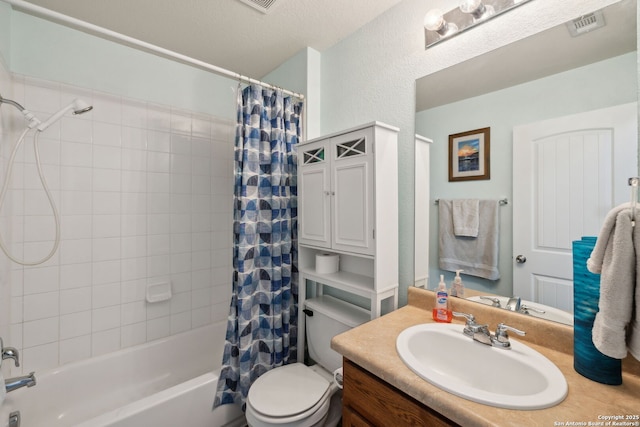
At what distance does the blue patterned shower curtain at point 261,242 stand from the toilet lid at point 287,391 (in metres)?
0.23

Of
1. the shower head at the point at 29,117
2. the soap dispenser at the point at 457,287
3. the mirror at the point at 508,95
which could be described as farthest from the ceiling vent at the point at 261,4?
the soap dispenser at the point at 457,287

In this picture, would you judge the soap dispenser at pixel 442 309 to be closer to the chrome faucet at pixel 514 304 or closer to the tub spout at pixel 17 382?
the chrome faucet at pixel 514 304

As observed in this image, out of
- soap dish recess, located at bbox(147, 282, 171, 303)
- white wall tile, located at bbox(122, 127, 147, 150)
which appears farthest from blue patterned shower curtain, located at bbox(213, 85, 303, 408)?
white wall tile, located at bbox(122, 127, 147, 150)

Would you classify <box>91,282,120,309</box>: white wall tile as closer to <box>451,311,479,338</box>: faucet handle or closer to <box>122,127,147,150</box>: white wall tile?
<box>122,127,147,150</box>: white wall tile

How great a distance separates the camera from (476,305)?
44.0 inches

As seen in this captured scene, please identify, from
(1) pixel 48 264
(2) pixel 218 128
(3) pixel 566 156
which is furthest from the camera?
(2) pixel 218 128

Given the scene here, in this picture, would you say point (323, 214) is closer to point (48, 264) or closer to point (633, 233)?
point (633, 233)

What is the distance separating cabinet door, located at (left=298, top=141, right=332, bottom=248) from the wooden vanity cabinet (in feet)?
2.33

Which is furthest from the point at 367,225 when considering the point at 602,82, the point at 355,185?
the point at 602,82

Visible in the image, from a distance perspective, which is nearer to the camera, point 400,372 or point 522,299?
point 400,372

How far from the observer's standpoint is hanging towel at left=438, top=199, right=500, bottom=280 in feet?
3.70

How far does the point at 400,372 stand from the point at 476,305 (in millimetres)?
539

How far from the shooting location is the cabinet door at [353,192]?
130 cm

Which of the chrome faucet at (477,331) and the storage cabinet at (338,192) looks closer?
the chrome faucet at (477,331)
